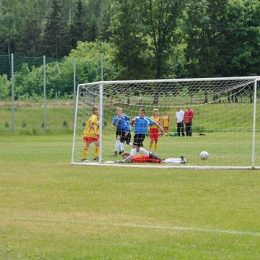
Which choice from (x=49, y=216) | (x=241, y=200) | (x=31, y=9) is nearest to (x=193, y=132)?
(x=241, y=200)

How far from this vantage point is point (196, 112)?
3197cm

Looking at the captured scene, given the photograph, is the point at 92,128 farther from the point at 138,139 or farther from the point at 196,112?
the point at 196,112

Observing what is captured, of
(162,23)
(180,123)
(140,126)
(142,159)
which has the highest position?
(162,23)

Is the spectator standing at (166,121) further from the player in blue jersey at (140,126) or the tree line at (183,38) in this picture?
the tree line at (183,38)

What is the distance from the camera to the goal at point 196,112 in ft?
79.6

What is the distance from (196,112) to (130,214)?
21.2m

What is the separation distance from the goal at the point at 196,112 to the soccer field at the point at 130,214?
19.8 ft

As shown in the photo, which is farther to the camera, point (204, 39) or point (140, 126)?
point (204, 39)

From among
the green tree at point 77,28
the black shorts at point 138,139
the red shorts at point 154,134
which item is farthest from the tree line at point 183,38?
the black shorts at point 138,139

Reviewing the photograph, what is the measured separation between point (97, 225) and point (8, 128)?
31.9 m

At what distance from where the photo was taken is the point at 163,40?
6184cm

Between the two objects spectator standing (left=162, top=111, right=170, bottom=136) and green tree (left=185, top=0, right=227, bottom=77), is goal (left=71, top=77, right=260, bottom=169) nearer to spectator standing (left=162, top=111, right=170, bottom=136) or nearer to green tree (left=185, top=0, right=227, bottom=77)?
spectator standing (left=162, top=111, right=170, bottom=136)

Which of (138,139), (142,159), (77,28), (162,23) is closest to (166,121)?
(138,139)

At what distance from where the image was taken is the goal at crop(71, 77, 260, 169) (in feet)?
79.6
